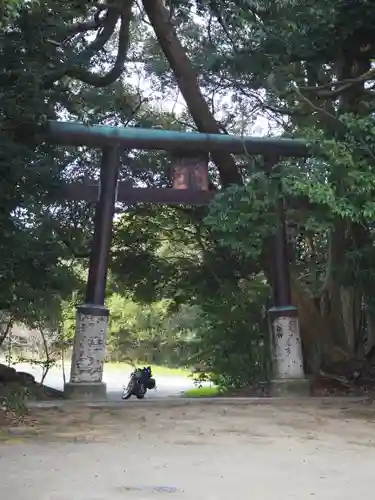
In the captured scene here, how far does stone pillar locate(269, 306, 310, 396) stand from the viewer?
1077 cm

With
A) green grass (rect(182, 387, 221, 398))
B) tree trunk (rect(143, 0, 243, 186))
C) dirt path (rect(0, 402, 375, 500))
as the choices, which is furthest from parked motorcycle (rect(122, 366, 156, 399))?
dirt path (rect(0, 402, 375, 500))

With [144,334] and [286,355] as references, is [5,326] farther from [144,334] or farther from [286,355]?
[144,334]

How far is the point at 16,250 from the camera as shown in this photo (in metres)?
8.42

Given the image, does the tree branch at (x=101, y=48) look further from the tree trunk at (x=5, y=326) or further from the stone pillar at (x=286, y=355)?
the stone pillar at (x=286, y=355)

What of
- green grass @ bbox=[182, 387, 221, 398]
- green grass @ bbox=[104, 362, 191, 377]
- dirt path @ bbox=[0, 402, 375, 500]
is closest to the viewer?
dirt path @ bbox=[0, 402, 375, 500]

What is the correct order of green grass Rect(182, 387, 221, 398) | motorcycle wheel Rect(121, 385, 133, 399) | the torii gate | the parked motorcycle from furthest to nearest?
the parked motorcycle
motorcycle wheel Rect(121, 385, 133, 399)
green grass Rect(182, 387, 221, 398)
the torii gate

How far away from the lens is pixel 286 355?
1096 centimetres

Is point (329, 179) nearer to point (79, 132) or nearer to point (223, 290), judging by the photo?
point (79, 132)

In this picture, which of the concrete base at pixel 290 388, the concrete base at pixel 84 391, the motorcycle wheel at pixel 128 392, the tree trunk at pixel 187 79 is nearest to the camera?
the concrete base at pixel 84 391

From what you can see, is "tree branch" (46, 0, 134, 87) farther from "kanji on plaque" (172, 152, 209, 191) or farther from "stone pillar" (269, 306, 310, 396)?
"stone pillar" (269, 306, 310, 396)

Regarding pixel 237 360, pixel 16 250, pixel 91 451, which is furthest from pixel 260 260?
pixel 91 451

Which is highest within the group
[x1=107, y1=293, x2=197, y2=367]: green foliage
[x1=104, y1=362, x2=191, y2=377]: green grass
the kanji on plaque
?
the kanji on plaque

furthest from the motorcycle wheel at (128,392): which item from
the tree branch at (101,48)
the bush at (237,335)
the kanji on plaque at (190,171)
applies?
the tree branch at (101,48)

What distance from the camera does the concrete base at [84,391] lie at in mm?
10031
